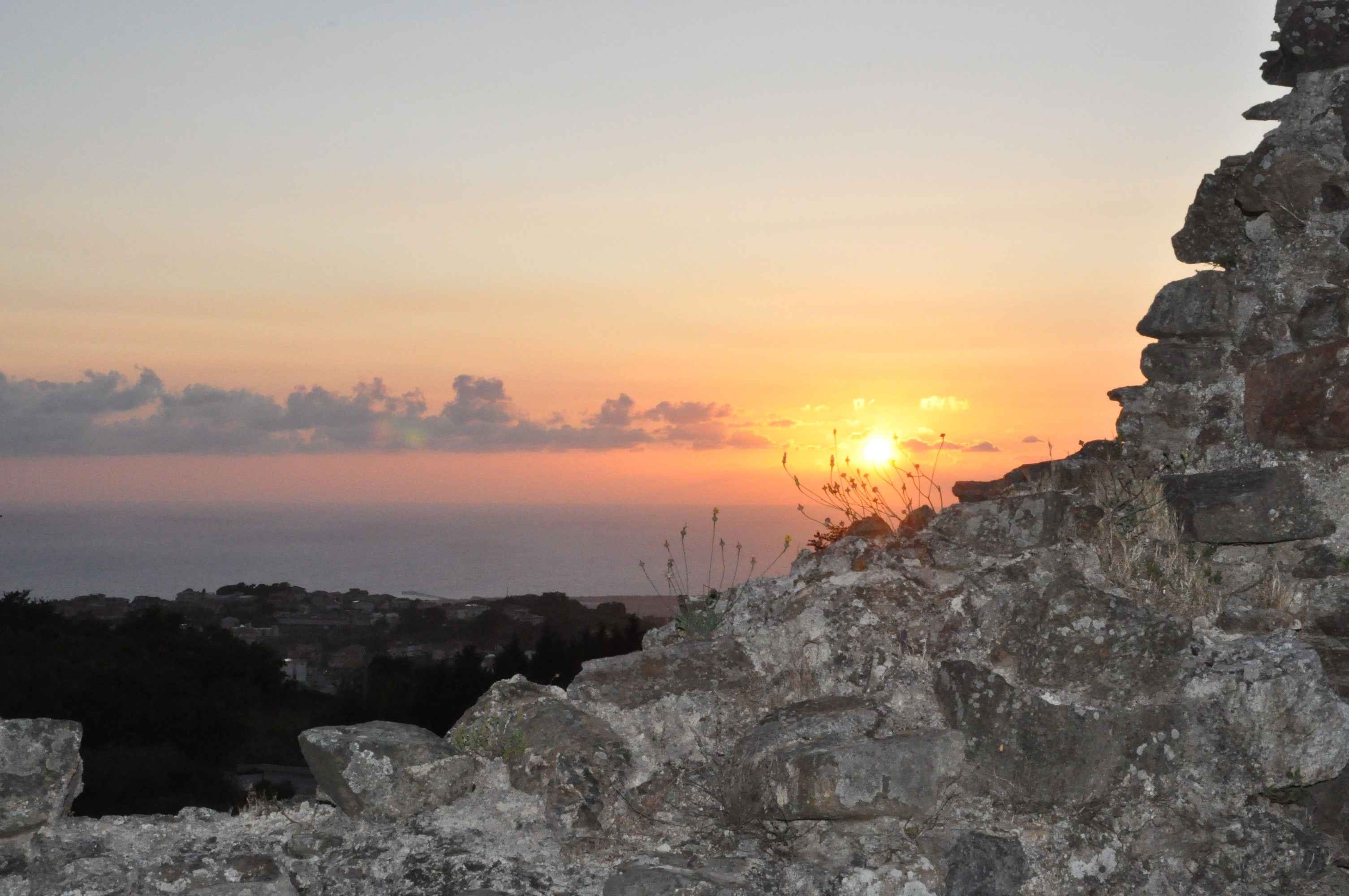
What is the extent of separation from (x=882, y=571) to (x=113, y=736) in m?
11.4

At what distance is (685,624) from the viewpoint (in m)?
4.36

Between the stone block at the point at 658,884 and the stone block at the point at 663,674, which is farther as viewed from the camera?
the stone block at the point at 663,674

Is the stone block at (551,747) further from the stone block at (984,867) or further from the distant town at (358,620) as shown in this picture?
the distant town at (358,620)

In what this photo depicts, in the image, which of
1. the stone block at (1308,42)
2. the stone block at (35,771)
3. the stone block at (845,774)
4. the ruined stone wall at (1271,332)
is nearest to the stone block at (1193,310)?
the ruined stone wall at (1271,332)

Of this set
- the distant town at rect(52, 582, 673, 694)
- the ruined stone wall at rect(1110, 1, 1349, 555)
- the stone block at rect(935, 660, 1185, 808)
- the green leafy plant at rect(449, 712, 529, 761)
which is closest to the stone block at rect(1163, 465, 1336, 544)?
the ruined stone wall at rect(1110, 1, 1349, 555)

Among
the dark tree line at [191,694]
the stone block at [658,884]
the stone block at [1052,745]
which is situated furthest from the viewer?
the dark tree line at [191,694]

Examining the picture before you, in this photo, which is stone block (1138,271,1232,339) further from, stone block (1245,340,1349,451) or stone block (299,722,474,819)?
stone block (299,722,474,819)

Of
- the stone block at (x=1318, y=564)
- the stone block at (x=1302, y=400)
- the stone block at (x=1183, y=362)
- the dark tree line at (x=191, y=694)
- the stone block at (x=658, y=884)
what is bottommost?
the dark tree line at (x=191, y=694)

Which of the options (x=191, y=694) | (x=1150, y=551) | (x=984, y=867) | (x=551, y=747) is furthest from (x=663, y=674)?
(x=191, y=694)

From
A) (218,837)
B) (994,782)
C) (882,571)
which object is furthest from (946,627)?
(218,837)

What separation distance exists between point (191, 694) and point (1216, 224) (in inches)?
494

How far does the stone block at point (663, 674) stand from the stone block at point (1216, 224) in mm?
2593

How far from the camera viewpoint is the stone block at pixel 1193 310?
4.31 meters

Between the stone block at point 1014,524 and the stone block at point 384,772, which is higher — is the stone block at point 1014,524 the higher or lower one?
the higher one
